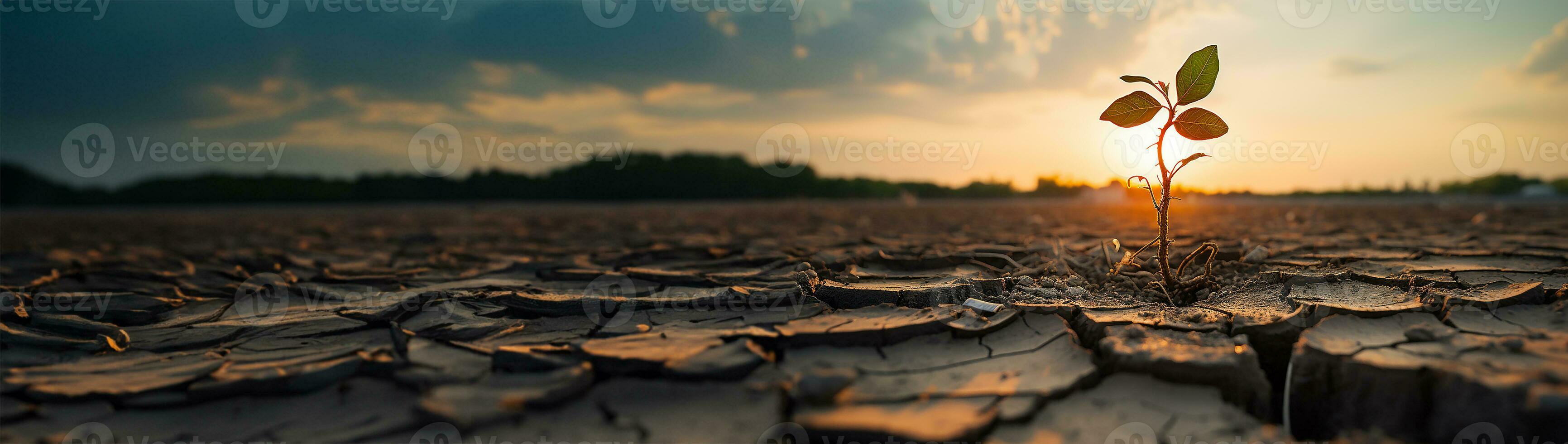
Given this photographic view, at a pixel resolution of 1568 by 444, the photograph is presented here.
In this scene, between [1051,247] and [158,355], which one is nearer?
[158,355]

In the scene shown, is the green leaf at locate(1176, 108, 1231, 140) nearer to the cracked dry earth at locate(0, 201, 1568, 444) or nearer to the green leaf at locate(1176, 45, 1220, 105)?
the green leaf at locate(1176, 45, 1220, 105)

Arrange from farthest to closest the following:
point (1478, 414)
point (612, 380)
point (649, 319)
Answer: point (649, 319)
point (612, 380)
point (1478, 414)

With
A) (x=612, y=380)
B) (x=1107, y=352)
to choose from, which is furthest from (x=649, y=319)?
(x=1107, y=352)

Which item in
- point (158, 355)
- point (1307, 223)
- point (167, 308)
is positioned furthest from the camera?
point (1307, 223)

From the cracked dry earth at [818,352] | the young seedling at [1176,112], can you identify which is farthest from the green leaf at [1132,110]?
the cracked dry earth at [818,352]

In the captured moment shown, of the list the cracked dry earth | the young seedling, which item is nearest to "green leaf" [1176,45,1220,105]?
the young seedling

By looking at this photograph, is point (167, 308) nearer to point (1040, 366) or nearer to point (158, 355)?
point (158, 355)
